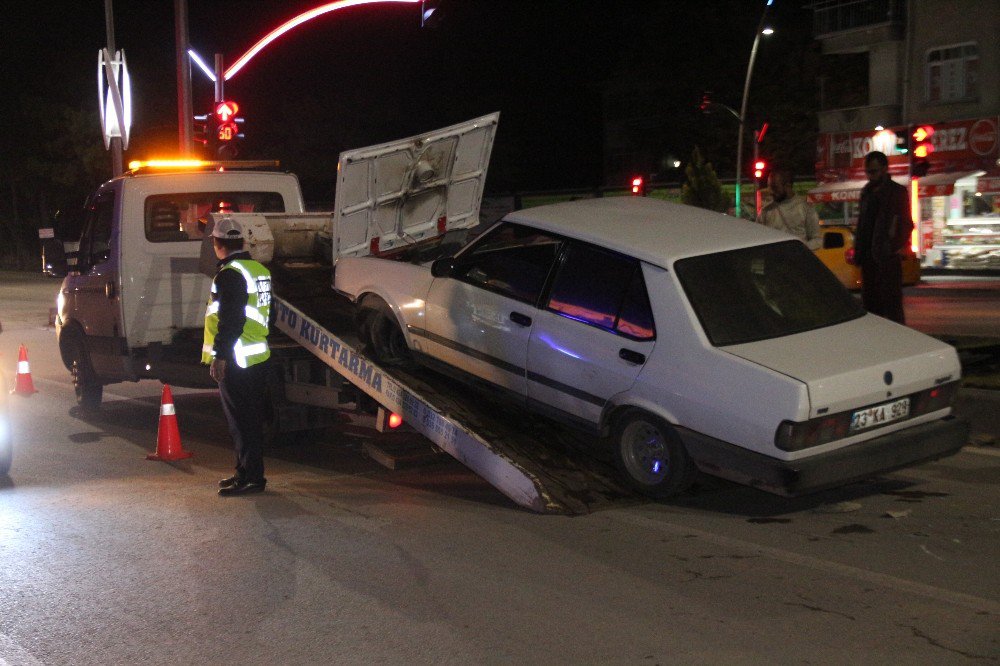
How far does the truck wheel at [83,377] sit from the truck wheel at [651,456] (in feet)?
19.0

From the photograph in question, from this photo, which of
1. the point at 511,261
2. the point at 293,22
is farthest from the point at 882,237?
the point at 293,22

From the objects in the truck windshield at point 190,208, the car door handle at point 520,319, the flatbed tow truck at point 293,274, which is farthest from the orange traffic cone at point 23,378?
the car door handle at point 520,319

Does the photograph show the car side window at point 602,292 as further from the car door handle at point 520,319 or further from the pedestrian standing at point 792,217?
the pedestrian standing at point 792,217

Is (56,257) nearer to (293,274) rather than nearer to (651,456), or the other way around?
(293,274)

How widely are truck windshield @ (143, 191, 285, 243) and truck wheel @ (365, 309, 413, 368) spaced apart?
2407mm

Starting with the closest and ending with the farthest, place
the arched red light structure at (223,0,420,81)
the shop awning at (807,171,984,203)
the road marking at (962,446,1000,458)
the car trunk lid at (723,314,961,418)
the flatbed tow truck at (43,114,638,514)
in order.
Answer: the car trunk lid at (723,314,961,418), the flatbed tow truck at (43,114,638,514), the road marking at (962,446,1000,458), the arched red light structure at (223,0,420,81), the shop awning at (807,171,984,203)

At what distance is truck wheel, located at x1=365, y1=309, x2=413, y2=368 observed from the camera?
27.3ft

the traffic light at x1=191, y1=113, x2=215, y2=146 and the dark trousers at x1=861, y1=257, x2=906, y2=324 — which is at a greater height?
the traffic light at x1=191, y1=113, x2=215, y2=146

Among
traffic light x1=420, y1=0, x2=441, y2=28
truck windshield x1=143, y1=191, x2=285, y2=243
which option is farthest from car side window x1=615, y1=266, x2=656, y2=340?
traffic light x1=420, y1=0, x2=441, y2=28

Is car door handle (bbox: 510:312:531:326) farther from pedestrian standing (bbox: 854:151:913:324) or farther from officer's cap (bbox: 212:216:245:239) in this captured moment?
pedestrian standing (bbox: 854:151:913:324)

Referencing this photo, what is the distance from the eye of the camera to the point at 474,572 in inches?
218

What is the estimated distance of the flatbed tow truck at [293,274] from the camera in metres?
7.44

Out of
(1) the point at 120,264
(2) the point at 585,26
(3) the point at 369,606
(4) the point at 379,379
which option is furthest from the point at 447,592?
(2) the point at 585,26

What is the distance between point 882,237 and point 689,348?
13.9 ft
